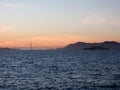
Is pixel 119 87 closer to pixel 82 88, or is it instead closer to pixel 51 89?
pixel 82 88

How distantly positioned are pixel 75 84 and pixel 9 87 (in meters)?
9.79

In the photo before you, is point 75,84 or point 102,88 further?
point 75,84

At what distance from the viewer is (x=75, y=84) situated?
41062mm

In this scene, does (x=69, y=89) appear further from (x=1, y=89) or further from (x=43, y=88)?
(x=1, y=89)

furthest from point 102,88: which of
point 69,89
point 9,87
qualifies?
point 9,87

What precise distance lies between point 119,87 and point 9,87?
50.1 ft

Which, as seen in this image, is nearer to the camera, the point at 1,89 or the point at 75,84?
the point at 1,89

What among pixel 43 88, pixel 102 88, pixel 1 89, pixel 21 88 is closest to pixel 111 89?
pixel 102 88

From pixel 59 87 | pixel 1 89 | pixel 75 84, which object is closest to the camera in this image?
pixel 1 89

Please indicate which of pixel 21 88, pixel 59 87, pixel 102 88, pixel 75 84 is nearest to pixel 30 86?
pixel 21 88

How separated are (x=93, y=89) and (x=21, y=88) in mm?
9830

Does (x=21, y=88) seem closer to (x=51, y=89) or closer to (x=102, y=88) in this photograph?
(x=51, y=89)

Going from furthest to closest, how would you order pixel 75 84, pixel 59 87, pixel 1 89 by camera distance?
pixel 75 84 → pixel 59 87 → pixel 1 89

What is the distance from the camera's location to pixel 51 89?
36844 mm
